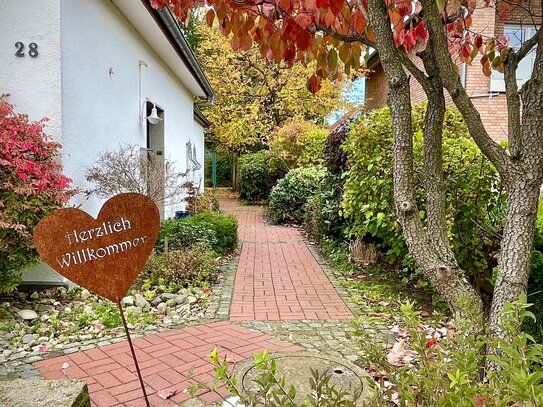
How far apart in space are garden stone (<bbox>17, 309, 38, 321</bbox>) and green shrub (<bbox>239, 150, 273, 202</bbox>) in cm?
1361

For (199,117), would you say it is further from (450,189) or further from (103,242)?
(103,242)

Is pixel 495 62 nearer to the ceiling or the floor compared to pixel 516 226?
nearer to the ceiling

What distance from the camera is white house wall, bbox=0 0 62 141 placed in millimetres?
4410

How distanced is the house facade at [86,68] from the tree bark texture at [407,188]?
3.74 m

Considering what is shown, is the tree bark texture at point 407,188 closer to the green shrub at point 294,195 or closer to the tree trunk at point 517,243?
the tree trunk at point 517,243

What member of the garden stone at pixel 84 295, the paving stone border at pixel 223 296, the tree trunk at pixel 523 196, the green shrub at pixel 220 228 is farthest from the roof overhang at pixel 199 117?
the tree trunk at pixel 523 196

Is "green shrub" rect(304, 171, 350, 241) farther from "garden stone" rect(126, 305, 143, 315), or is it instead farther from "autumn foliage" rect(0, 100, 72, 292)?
"autumn foliage" rect(0, 100, 72, 292)

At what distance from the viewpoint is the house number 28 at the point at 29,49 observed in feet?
14.5

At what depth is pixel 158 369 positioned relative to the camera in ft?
9.97

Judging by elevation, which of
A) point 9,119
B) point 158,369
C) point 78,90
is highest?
point 78,90

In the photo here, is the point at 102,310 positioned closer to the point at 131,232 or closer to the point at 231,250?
the point at 131,232

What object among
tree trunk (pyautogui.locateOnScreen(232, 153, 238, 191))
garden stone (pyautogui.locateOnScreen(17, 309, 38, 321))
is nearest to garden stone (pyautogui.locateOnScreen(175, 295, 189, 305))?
garden stone (pyautogui.locateOnScreen(17, 309, 38, 321))

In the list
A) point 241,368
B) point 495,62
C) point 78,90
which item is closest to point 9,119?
point 78,90

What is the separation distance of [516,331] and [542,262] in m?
1.85
